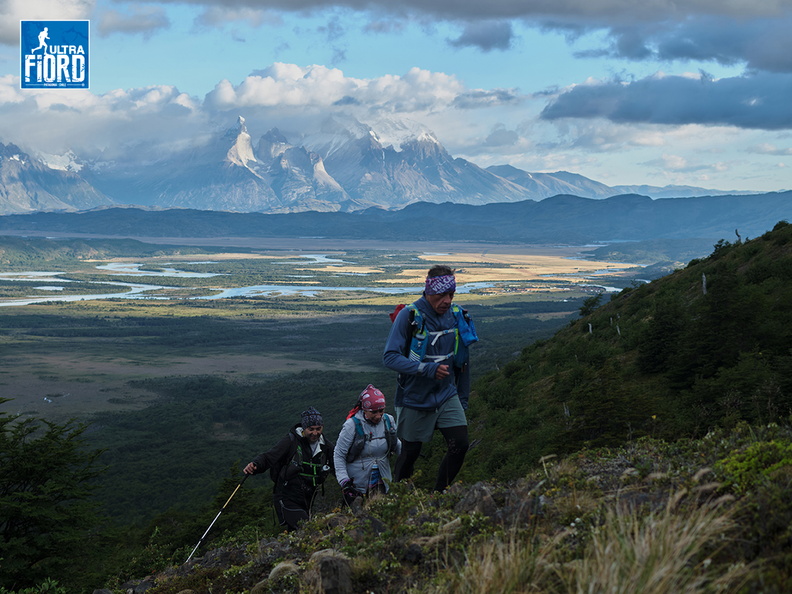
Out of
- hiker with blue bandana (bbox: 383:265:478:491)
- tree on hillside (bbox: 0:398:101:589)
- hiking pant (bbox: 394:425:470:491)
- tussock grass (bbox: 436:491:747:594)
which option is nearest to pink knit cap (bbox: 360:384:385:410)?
hiker with blue bandana (bbox: 383:265:478:491)

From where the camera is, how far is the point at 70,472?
1786 cm

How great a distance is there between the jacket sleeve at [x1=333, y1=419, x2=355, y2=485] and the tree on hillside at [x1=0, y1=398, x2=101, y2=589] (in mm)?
8529

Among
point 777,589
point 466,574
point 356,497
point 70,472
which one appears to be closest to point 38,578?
point 70,472

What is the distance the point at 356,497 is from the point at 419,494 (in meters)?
0.94

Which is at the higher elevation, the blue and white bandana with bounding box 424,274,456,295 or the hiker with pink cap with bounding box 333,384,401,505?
the blue and white bandana with bounding box 424,274,456,295

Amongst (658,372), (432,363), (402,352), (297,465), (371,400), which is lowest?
(658,372)

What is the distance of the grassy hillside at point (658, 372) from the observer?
14.0 meters

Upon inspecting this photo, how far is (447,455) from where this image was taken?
8.71 meters

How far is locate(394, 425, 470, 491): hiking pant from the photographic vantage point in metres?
8.40

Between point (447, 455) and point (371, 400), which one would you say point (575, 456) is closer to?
point (447, 455)

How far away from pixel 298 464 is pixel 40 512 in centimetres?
934

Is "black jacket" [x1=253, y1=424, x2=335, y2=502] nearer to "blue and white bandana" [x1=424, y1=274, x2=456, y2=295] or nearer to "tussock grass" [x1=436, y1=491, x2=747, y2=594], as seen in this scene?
"blue and white bandana" [x1=424, y1=274, x2=456, y2=295]

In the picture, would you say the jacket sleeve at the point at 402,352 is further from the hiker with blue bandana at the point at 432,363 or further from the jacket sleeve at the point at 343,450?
the jacket sleeve at the point at 343,450

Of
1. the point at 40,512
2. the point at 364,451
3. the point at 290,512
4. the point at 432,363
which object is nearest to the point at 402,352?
the point at 432,363
